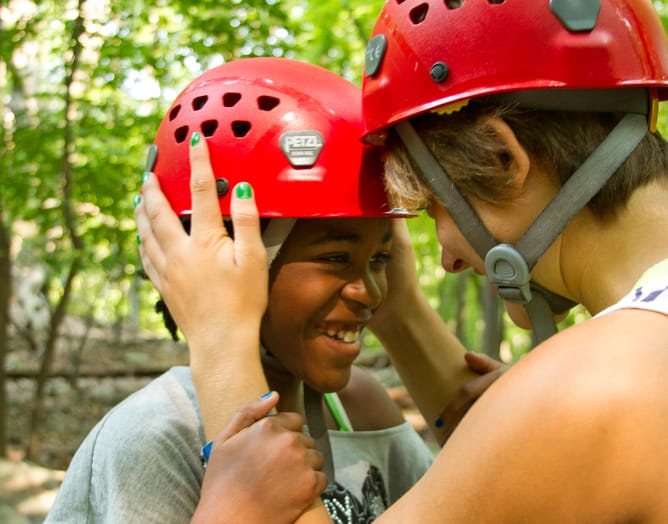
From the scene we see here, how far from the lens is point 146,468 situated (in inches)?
83.7

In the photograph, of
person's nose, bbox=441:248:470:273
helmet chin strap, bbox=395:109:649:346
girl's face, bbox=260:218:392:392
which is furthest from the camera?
girl's face, bbox=260:218:392:392

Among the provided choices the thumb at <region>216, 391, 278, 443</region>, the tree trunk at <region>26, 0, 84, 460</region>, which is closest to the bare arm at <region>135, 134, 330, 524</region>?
the thumb at <region>216, 391, 278, 443</region>

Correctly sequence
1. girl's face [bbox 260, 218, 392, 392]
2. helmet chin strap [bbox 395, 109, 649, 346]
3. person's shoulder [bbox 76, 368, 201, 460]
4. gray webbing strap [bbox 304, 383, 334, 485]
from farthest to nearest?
gray webbing strap [bbox 304, 383, 334, 485] < girl's face [bbox 260, 218, 392, 392] < person's shoulder [bbox 76, 368, 201, 460] < helmet chin strap [bbox 395, 109, 649, 346]

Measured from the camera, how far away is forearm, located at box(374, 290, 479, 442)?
2.98 m

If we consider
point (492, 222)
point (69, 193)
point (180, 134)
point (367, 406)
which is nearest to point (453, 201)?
point (492, 222)

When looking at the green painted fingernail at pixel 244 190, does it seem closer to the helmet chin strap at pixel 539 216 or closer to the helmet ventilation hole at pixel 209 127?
the helmet ventilation hole at pixel 209 127

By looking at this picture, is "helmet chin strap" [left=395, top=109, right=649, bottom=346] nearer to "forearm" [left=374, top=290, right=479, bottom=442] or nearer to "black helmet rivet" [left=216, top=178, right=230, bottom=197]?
"black helmet rivet" [left=216, top=178, right=230, bottom=197]

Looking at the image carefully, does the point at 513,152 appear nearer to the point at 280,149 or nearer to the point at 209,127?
the point at 280,149

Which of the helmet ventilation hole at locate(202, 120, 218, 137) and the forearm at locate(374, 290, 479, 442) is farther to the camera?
the forearm at locate(374, 290, 479, 442)

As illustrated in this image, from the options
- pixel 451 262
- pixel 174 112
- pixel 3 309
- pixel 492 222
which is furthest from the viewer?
pixel 3 309

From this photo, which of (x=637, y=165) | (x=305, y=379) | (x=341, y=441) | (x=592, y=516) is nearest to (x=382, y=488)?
(x=341, y=441)

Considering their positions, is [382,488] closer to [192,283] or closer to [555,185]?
[192,283]

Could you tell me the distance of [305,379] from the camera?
8.57 feet

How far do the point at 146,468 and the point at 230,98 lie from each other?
3.65 ft
